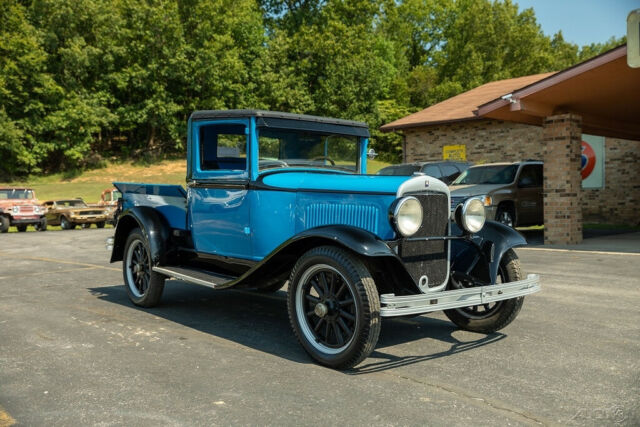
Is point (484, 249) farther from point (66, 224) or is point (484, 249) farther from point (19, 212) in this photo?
point (66, 224)

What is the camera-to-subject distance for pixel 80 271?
29.8 feet

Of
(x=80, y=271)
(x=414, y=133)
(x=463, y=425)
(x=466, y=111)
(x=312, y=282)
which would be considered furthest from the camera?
(x=414, y=133)

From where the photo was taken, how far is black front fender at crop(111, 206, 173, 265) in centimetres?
584

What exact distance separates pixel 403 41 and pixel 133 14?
96.8 feet

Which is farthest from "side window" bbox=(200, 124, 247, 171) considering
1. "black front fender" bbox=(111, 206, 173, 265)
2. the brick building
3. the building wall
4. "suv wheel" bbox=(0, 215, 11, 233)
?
"suv wheel" bbox=(0, 215, 11, 233)

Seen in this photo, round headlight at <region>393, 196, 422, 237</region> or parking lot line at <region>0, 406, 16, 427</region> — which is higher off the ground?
round headlight at <region>393, 196, 422, 237</region>

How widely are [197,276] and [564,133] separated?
980 cm

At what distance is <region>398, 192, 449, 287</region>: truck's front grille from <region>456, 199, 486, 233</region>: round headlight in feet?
0.38

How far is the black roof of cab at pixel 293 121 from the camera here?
17.3 feet

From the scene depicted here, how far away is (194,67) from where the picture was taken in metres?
43.9

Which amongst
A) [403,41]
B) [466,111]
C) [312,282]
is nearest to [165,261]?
[312,282]

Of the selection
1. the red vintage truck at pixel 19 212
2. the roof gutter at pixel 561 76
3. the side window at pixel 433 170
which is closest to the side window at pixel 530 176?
the side window at pixel 433 170

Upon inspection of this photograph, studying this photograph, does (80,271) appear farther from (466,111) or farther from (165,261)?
(466,111)

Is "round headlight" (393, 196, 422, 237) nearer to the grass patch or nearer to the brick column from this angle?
the brick column
